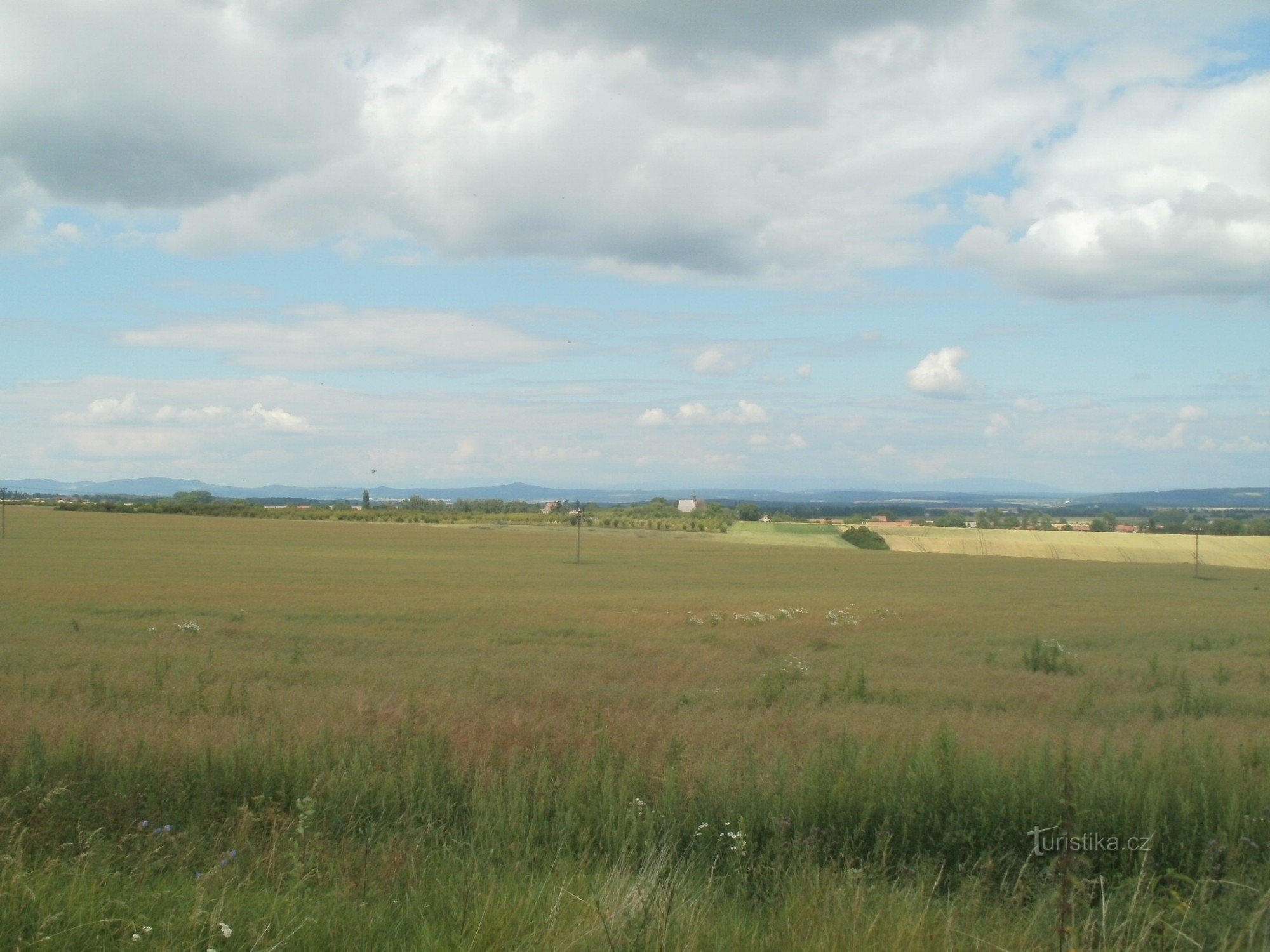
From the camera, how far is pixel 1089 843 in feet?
19.4

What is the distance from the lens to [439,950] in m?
3.93

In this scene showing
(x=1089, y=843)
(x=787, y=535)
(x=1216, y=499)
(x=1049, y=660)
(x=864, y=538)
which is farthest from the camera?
(x=1216, y=499)

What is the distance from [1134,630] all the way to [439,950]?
26.4m

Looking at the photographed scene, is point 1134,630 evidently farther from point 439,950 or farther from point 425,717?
point 439,950

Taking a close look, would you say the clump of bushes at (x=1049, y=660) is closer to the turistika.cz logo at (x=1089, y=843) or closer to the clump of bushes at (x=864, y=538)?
the turistika.cz logo at (x=1089, y=843)

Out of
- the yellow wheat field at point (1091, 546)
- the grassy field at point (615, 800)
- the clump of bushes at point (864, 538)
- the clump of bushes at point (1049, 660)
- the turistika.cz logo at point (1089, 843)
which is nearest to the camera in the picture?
the grassy field at point (615, 800)

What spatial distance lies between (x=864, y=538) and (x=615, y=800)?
297 feet

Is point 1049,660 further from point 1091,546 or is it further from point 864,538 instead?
point 864,538

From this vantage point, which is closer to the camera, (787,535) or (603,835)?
(603,835)

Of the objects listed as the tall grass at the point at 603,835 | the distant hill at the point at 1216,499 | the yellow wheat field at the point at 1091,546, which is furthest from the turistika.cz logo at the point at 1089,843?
the distant hill at the point at 1216,499

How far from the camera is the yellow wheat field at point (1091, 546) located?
75.9 metres

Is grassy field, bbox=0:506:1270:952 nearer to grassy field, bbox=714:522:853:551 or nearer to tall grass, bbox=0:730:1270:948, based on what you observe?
tall grass, bbox=0:730:1270:948

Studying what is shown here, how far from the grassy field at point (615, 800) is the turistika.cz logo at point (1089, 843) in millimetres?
87

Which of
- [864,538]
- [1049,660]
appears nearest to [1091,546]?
[864,538]
